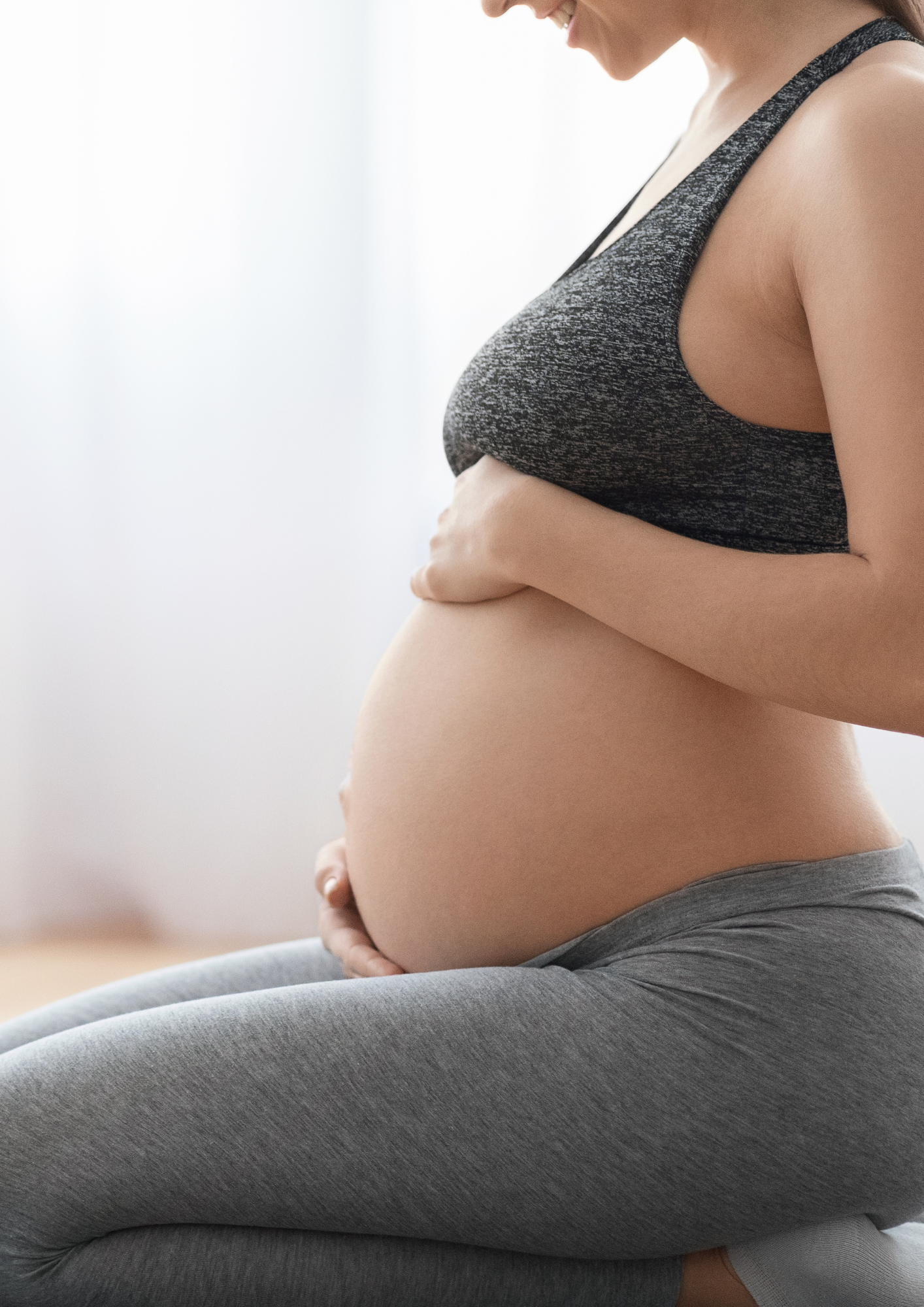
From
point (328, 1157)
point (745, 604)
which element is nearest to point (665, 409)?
point (745, 604)

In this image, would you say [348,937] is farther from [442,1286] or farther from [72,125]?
[72,125]

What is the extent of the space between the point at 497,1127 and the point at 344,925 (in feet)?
0.93

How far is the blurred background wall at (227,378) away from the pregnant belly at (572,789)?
1.19 meters

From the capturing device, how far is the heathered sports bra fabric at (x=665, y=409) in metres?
0.70

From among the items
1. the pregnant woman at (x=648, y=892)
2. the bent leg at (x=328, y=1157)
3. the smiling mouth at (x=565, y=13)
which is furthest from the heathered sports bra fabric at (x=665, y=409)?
the bent leg at (x=328, y=1157)

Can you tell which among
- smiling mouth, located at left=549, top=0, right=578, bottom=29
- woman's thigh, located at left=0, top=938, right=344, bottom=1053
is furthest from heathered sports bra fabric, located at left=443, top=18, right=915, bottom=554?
woman's thigh, located at left=0, top=938, right=344, bottom=1053

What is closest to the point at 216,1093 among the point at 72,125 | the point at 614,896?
the point at 614,896

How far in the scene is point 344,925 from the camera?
2.88ft

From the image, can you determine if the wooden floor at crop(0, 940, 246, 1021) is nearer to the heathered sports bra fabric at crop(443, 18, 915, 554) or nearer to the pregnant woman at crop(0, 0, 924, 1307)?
the pregnant woman at crop(0, 0, 924, 1307)

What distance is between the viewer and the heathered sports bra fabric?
0.70 metres

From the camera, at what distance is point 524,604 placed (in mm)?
774

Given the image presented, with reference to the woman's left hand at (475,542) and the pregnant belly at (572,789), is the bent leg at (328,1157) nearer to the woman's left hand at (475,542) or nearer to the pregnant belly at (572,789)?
the pregnant belly at (572,789)

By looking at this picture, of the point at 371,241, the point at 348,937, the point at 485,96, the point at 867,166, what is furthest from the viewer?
the point at 371,241

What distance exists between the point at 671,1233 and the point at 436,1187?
Result: 0.14 meters
